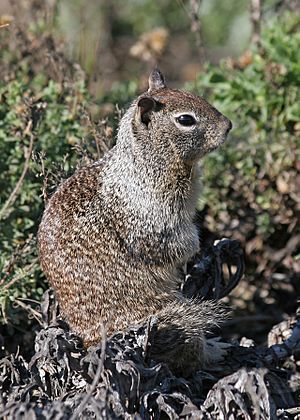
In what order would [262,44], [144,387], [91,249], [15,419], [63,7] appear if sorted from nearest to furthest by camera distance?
[15,419] < [144,387] < [91,249] < [262,44] < [63,7]

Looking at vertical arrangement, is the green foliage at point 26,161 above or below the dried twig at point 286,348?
above

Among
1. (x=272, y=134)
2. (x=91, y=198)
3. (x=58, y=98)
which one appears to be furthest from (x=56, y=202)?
(x=272, y=134)

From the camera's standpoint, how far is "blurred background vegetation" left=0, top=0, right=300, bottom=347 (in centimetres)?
430

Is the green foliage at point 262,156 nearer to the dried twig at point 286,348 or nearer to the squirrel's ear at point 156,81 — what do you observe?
the dried twig at point 286,348

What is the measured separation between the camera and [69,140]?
179 inches

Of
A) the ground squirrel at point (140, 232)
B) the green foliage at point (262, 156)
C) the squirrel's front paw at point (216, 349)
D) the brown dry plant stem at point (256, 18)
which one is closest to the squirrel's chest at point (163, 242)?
the ground squirrel at point (140, 232)

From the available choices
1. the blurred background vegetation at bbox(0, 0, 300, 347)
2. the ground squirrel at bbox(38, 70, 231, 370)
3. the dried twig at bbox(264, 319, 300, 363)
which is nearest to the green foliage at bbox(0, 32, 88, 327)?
the blurred background vegetation at bbox(0, 0, 300, 347)

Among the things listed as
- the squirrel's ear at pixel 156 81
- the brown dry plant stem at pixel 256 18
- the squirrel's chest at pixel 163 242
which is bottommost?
the squirrel's chest at pixel 163 242

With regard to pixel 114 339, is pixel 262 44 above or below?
above

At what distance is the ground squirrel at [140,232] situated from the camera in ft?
11.6

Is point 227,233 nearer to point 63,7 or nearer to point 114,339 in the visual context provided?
point 114,339

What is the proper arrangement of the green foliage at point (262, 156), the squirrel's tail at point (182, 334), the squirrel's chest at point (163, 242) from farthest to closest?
the green foliage at point (262, 156) → the squirrel's chest at point (163, 242) → the squirrel's tail at point (182, 334)

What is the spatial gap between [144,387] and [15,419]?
0.64 m

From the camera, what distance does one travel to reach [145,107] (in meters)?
3.62
